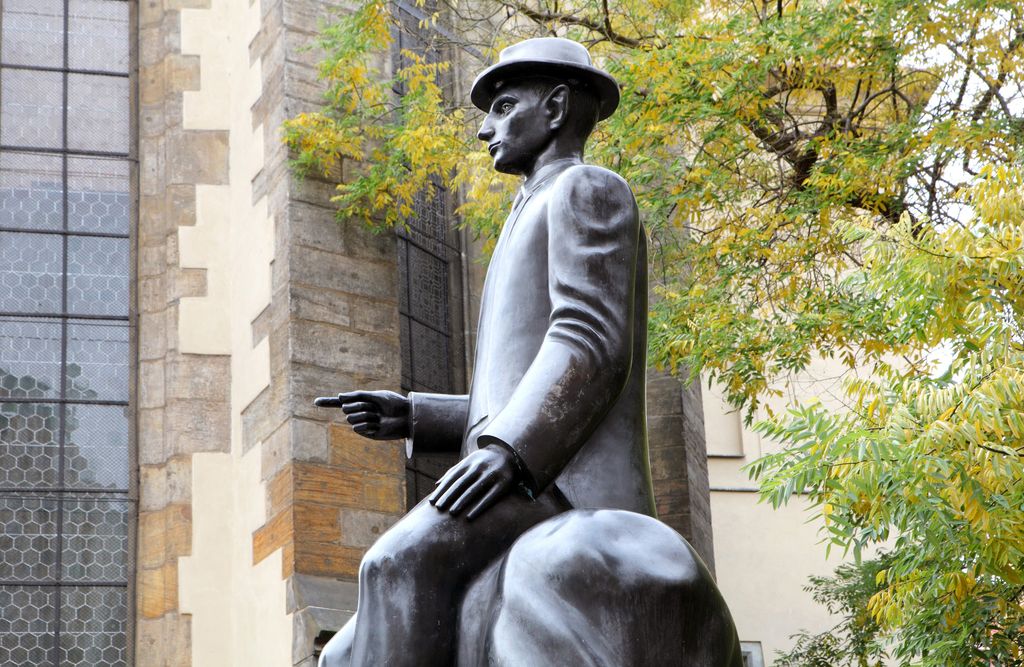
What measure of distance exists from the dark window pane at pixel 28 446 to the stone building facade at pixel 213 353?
22 mm

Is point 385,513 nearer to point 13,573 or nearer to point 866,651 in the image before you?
point 13,573

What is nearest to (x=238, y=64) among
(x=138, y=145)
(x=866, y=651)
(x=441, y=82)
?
(x=138, y=145)

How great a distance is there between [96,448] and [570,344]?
7592 mm

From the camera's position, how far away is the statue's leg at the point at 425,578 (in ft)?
9.91

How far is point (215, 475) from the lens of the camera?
1018cm

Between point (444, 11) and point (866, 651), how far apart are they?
17.6ft

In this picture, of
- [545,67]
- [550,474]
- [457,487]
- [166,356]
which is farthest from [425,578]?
[166,356]

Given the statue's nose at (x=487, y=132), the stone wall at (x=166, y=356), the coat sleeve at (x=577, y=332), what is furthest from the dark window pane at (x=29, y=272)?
the coat sleeve at (x=577, y=332)

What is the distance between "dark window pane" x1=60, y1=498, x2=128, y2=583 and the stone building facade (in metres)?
0.02

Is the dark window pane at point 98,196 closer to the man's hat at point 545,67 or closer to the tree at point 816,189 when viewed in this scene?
the tree at point 816,189

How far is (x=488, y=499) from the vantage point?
9.78 ft

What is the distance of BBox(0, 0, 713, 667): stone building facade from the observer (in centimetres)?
956

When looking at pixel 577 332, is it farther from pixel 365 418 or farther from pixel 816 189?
pixel 816 189

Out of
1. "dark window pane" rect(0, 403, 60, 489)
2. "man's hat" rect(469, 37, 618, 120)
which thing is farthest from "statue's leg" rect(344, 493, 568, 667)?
"dark window pane" rect(0, 403, 60, 489)
